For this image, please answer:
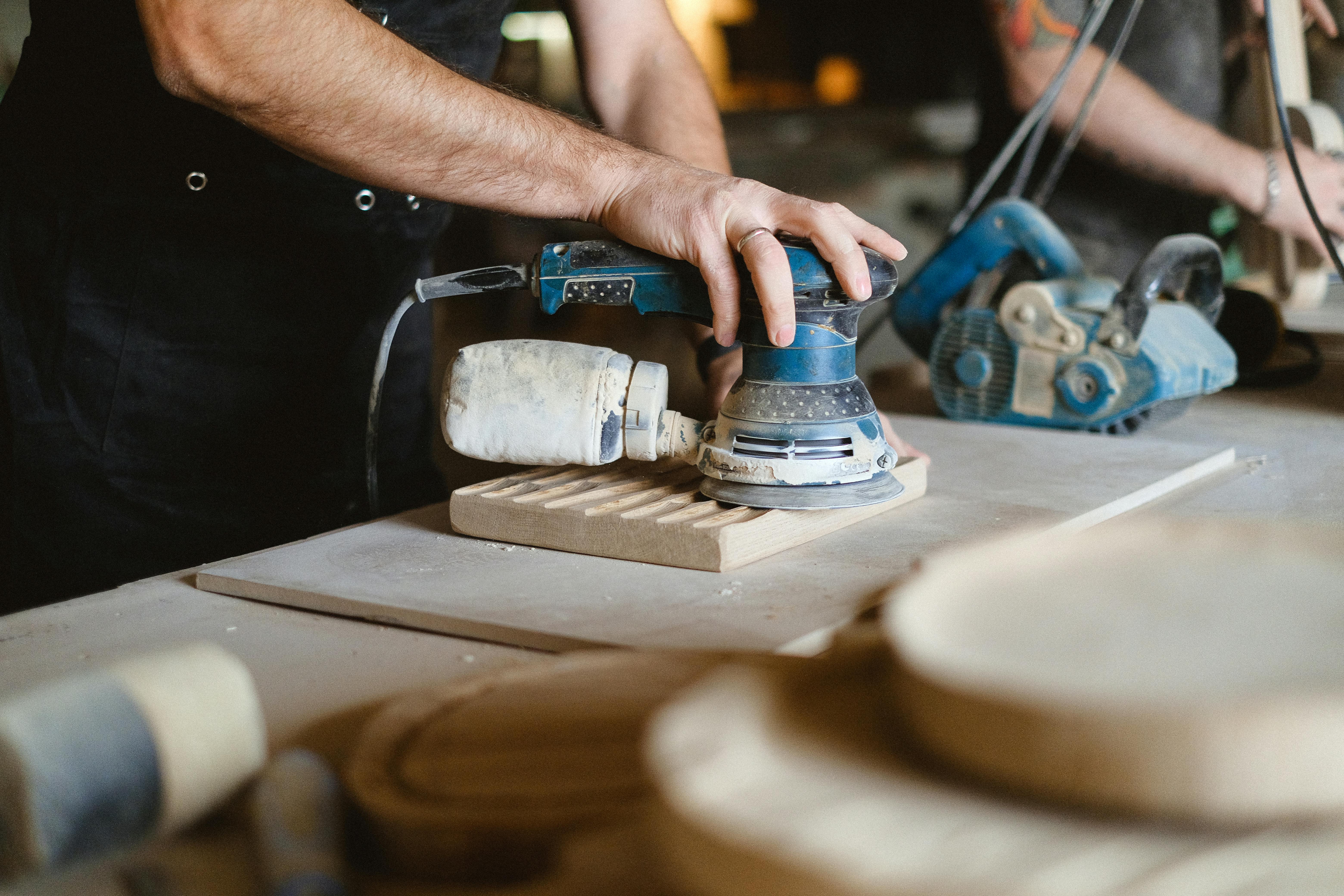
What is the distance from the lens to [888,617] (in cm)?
54

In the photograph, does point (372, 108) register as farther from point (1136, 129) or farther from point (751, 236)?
point (1136, 129)

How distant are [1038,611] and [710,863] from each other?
0.20 meters

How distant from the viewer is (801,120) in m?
6.02

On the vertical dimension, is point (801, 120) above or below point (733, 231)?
above

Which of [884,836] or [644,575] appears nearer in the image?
[884,836]

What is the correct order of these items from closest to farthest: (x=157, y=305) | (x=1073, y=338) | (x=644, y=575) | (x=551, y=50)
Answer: (x=644, y=575)
(x=157, y=305)
(x=1073, y=338)
(x=551, y=50)

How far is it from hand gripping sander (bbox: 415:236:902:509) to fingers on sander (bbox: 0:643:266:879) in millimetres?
629

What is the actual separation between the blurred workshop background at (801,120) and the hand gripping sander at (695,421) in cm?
121

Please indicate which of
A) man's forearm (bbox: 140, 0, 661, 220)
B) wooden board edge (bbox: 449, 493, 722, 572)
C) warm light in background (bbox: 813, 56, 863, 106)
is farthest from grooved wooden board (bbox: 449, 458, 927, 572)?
warm light in background (bbox: 813, 56, 863, 106)

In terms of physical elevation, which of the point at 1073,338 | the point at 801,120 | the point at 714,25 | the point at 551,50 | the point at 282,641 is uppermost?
the point at 714,25

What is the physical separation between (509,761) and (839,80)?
277 inches

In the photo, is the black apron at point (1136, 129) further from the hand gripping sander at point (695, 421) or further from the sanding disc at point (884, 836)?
the sanding disc at point (884, 836)

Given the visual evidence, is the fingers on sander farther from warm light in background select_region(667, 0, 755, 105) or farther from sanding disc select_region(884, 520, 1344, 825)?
warm light in background select_region(667, 0, 755, 105)

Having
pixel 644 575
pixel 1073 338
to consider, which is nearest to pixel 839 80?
pixel 1073 338
